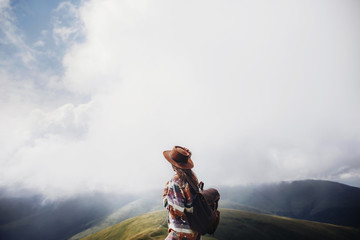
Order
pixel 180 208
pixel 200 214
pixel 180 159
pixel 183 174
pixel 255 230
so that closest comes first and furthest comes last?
pixel 180 208 → pixel 200 214 → pixel 183 174 → pixel 180 159 → pixel 255 230

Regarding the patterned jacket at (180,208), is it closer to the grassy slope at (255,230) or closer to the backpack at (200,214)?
the backpack at (200,214)

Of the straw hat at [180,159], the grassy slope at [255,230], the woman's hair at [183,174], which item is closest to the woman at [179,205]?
the woman's hair at [183,174]

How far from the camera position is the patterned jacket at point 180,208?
6148 mm

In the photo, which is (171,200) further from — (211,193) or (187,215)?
(211,193)

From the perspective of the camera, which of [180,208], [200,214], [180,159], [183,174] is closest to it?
[180,208]

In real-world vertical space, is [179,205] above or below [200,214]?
above

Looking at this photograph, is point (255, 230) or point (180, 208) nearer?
point (180, 208)

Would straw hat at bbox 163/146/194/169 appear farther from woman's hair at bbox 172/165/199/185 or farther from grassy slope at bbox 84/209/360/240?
grassy slope at bbox 84/209/360/240

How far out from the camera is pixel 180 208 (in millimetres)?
6109

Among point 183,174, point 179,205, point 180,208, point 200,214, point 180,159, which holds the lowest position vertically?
point 200,214

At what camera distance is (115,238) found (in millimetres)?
97562

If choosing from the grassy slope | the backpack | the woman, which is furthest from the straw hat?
the grassy slope

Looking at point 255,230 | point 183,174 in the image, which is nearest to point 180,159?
point 183,174

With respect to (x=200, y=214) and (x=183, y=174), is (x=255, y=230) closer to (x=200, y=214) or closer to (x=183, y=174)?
(x=200, y=214)
